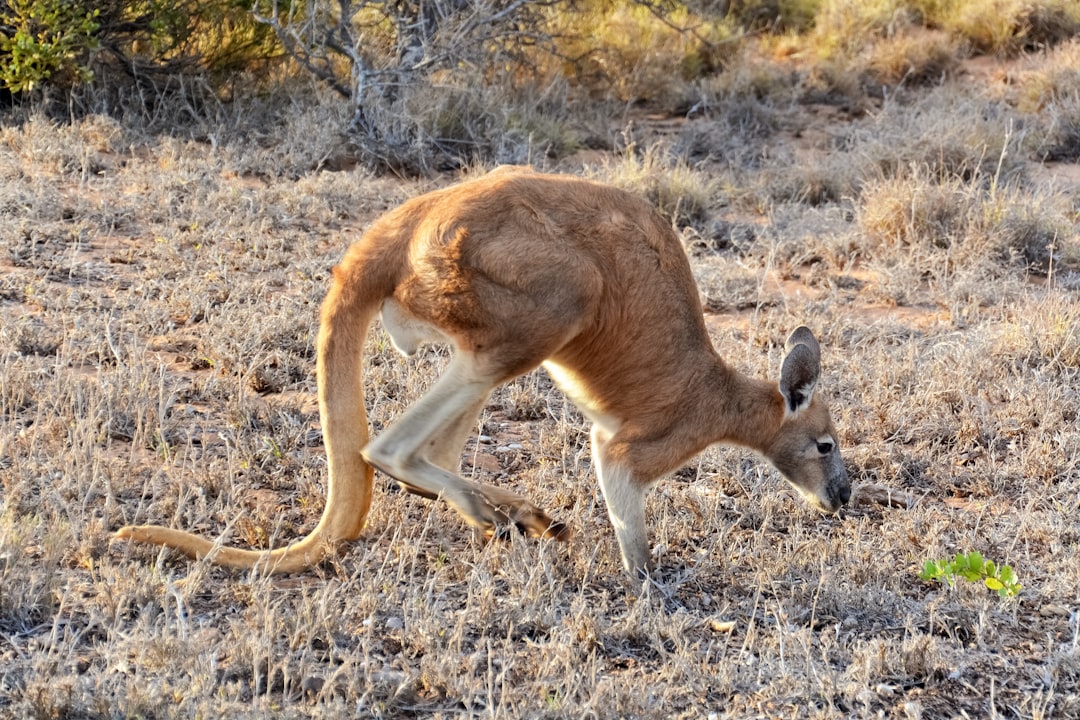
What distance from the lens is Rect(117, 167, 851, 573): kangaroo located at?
4.23 meters

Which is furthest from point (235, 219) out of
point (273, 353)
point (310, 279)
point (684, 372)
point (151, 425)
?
point (684, 372)

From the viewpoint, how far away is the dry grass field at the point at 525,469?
367 centimetres

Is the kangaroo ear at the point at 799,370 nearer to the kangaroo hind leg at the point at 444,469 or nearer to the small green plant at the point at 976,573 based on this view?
the small green plant at the point at 976,573

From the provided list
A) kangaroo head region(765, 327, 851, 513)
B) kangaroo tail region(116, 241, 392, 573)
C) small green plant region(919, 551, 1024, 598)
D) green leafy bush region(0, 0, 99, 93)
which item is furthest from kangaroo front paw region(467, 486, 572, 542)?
green leafy bush region(0, 0, 99, 93)

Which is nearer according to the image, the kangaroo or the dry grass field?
the dry grass field

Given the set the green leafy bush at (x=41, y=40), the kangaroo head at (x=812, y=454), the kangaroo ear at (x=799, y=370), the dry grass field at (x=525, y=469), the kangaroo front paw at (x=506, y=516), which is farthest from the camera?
the green leafy bush at (x=41, y=40)

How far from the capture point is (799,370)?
4574 mm

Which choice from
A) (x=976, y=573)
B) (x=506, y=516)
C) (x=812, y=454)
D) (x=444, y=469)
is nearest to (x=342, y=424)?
(x=444, y=469)

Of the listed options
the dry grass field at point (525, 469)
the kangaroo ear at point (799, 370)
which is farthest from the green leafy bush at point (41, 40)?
the kangaroo ear at point (799, 370)

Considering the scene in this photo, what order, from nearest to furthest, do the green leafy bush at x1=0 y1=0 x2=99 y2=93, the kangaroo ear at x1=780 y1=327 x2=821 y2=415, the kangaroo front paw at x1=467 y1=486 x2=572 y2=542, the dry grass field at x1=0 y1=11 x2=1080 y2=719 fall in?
the dry grass field at x1=0 y1=11 x2=1080 y2=719 → the kangaroo front paw at x1=467 y1=486 x2=572 y2=542 → the kangaroo ear at x1=780 y1=327 x2=821 y2=415 → the green leafy bush at x1=0 y1=0 x2=99 y2=93

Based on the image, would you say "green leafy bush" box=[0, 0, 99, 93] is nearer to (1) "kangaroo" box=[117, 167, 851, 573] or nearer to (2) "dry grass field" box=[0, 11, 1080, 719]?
(2) "dry grass field" box=[0, 11, 1080, 719]

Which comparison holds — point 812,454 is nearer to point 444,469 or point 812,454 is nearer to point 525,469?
point 525,469

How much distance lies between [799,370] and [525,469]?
1361 mm

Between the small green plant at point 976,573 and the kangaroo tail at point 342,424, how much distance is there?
2.00 metres
